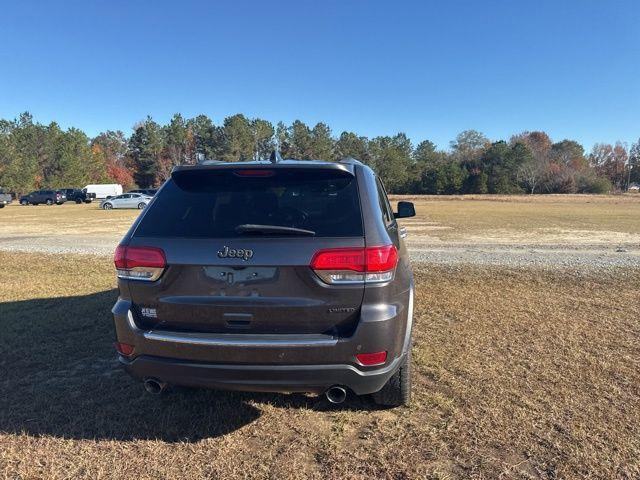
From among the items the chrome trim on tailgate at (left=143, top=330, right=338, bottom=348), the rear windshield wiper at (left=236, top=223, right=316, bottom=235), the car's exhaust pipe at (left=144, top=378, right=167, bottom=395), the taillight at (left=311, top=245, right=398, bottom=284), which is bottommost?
the car's exhaust pipe at (left=144, top=378, right=167, bottom=395)

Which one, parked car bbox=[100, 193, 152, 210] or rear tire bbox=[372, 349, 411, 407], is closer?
rear tire bbox=[372, 349, 411, 407]

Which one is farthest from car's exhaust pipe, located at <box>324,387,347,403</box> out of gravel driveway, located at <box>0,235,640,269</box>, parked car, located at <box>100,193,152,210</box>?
parked car, located at <box>100,193,152,210</box>

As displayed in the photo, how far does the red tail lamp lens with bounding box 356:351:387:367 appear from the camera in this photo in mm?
2656

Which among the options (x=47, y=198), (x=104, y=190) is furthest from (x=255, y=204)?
(x=104, y=190)

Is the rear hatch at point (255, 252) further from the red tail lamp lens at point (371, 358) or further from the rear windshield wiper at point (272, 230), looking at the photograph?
the red tail lamp lens at point (371, 358)

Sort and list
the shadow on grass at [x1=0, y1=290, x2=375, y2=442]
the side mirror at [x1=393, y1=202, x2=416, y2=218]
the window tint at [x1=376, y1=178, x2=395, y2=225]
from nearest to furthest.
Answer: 1. the shadow on grass at [x1=0, y1=290, x2=375, y2=442]
2. the window tint at [x1=376, y1=178, x2=395, y2=225]
3. the side mirror at [x1=393, y1=202, x2=416, y2=218]

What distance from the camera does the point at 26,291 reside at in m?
7.29

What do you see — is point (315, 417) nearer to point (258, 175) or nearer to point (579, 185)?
point (258, 175)

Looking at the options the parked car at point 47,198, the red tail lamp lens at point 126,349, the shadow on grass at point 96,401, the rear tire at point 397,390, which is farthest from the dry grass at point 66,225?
the parked car at point 47,198

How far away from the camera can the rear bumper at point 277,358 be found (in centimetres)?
262

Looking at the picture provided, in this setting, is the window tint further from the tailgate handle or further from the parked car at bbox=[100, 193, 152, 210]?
the parked car at bbox=[100, 193, 152, 210]

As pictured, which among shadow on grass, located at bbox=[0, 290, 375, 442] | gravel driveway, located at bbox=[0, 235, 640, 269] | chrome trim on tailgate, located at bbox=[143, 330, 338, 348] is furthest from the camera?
gravel driveway, located at bbox=[0, 235, 640, 269]

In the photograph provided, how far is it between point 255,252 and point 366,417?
1.55 metres

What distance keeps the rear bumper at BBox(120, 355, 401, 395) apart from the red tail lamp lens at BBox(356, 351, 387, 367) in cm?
5
